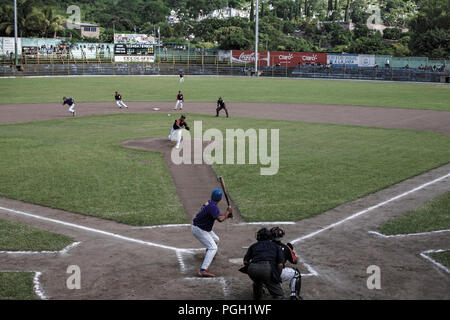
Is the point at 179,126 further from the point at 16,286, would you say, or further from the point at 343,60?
the point at 343,60

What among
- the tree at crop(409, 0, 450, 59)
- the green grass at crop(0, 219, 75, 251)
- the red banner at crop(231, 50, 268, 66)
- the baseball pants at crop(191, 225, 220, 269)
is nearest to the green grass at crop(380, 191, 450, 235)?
the baseball pants at crop(191, 225, 220, 269)

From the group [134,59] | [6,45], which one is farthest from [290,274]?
[6,45]

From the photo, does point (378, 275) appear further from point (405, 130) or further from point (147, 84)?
point (147, 84)

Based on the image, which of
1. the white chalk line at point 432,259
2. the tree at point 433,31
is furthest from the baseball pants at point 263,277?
the tree at point 433,31

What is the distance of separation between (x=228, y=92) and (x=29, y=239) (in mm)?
45010

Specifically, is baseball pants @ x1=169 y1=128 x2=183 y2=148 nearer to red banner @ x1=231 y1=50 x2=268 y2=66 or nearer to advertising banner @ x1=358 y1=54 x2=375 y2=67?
advertising banner @ x1=358 y1=54 x2=375 y2=67

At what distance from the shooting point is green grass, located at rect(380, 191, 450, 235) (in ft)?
44.5

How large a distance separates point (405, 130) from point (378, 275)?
22753 mm

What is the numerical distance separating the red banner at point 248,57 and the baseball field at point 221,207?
5588 cm

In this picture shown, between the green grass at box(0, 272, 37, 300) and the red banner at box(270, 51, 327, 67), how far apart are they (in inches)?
3130

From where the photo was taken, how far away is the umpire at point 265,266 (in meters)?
8.80

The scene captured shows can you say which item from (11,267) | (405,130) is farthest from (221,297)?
(405,130)

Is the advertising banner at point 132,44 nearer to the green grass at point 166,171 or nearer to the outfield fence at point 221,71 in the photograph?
the outfield fence at point 221,71

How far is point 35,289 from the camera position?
31.7 ft
